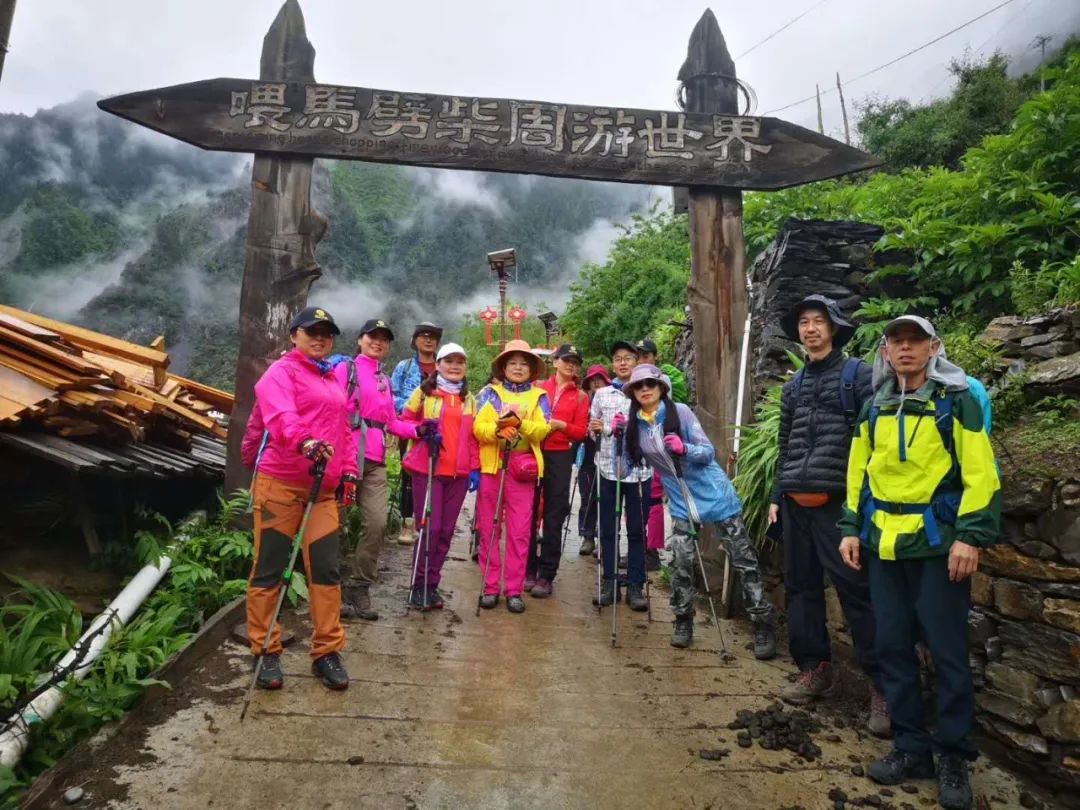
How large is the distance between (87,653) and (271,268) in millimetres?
3352

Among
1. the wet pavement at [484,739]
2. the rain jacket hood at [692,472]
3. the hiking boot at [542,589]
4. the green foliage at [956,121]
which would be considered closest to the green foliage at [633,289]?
the green foliage at [956,121]

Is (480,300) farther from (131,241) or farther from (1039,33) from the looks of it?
(1039,33)

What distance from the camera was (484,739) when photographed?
3.31m

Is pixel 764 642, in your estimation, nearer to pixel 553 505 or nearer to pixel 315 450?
pixel 553 505

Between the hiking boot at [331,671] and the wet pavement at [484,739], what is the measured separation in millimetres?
58

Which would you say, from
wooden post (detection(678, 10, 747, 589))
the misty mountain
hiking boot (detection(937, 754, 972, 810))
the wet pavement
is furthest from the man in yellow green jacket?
the misty mountain

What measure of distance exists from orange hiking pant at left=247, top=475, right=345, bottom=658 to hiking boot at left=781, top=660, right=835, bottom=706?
2.71 metres

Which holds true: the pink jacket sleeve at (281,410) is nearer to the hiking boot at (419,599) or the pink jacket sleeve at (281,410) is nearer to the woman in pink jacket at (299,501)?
the woman in pink jacket at (299,501)

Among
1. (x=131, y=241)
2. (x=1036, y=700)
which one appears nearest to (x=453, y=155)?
(x=1036, y=700)

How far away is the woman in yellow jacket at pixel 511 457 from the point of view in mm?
5473

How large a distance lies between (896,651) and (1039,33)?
3617cm

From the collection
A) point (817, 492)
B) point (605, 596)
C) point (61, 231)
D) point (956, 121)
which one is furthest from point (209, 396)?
point (61, 231)

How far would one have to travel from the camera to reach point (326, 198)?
193 feet

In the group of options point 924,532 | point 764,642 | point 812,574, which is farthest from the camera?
point 764,642
